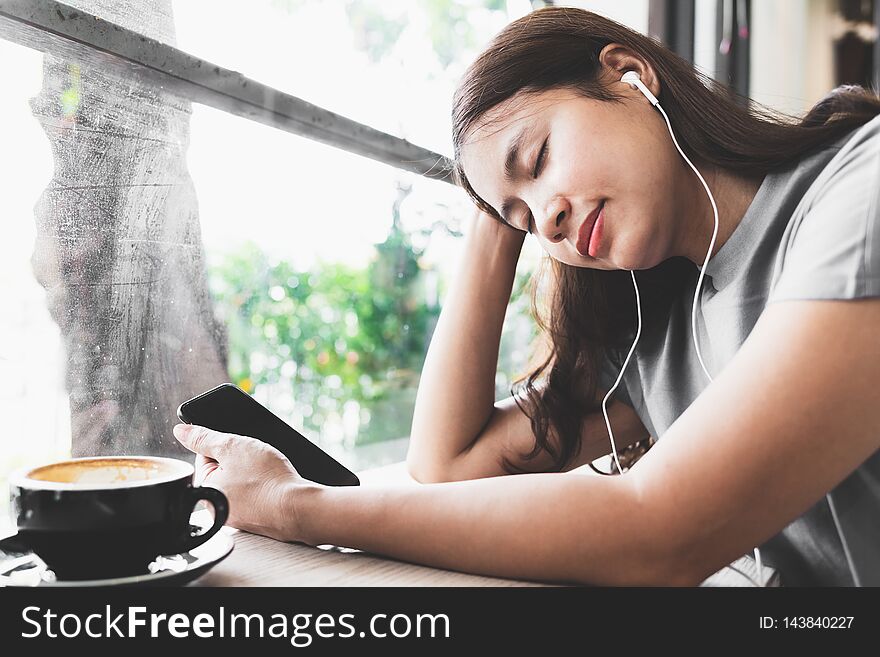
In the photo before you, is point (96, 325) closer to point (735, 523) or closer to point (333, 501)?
point (333, 501)

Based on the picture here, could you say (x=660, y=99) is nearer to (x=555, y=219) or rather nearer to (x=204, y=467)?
(x=555, y=219)

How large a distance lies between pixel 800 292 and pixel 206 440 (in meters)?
0.60

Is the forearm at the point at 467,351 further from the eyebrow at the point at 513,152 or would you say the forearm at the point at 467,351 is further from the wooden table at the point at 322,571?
the wooden table at the point at 322,571

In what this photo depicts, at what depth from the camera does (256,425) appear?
2.86ft

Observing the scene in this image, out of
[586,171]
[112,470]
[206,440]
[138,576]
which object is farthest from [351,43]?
[138,576]

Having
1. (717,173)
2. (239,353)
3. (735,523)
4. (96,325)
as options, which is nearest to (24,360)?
(96,325)

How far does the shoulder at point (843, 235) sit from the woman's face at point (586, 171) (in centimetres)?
17

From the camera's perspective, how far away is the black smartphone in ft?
2.74

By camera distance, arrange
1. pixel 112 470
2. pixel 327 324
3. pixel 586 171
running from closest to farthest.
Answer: pixel 112 470
pixel 586 171
pixel 327 324

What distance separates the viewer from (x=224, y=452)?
2.53ft

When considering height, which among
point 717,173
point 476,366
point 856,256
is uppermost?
point 717,173

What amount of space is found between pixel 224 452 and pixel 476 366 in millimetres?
404

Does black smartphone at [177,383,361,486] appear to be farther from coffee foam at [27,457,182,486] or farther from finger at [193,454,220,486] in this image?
coffee foam at [27,457,182,486]

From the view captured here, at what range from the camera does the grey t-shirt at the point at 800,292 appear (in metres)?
0.61
